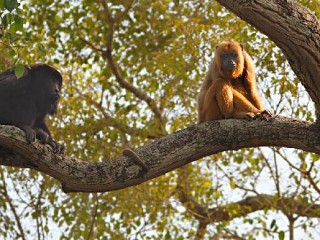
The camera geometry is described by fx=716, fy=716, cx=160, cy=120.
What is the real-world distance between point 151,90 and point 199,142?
272 inches

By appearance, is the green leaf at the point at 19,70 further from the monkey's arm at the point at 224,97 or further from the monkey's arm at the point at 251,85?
the monkey's arm at the point at 251,85

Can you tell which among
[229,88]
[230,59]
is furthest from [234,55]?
[229,88]

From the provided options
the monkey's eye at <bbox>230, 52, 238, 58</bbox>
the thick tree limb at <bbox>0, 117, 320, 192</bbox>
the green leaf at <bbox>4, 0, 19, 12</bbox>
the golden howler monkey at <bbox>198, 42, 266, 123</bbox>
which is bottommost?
the thick tree limb at <bbox>0, 117, 320, 192</bbox>

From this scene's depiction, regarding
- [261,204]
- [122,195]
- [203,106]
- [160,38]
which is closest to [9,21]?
[203,106]

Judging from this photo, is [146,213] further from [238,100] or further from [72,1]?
[238,100]

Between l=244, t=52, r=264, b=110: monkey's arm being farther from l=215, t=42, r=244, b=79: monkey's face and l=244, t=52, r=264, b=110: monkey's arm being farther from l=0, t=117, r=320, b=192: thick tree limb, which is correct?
l=0, t=117, r=320, b=192: thick tree limb

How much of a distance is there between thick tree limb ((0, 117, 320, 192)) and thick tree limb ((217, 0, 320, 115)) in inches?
24.1

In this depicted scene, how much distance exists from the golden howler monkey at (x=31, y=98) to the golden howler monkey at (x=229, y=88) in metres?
1.68

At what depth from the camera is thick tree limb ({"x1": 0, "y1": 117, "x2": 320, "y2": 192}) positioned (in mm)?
6355

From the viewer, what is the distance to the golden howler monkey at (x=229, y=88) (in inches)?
298

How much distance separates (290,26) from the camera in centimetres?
578

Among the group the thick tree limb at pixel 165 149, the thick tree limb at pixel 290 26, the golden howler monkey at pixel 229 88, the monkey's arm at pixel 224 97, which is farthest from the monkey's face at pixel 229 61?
the thick tree limb at pixel 290 26

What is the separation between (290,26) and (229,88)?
1994 mm

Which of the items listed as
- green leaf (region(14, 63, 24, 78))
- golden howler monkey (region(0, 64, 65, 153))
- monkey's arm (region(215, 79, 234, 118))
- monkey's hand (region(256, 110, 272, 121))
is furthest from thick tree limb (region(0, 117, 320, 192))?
monkey's arm (region(215, 79, 234, 118))
